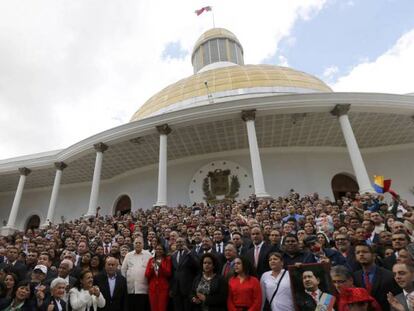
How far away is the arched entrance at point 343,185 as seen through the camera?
17578mm

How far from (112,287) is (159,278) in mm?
706

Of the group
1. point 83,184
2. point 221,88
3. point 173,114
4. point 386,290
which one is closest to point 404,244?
point 386,290

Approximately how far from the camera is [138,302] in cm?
443

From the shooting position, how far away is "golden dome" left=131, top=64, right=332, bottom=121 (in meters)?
18.7

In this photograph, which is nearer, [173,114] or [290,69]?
[173,114]

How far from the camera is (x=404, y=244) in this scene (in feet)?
11.6

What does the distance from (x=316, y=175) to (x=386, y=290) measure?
1524 cm

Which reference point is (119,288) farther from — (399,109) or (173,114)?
(399,109)

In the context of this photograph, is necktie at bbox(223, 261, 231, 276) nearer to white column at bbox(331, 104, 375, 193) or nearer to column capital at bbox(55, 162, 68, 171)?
white column at bbox(331, 104, 375, 193)

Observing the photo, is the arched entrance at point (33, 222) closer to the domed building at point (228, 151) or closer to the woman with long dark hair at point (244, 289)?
the domed building at point (228, 151)

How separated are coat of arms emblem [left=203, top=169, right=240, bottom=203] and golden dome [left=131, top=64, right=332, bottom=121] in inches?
191

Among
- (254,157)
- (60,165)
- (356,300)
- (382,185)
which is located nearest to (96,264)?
(356,300)

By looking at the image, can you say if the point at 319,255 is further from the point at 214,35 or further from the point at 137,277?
the point at 214,35

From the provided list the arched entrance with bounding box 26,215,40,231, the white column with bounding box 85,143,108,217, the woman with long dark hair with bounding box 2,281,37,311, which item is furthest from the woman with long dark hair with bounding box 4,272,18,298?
the arched entrance with bounding box 26,215,40,231
